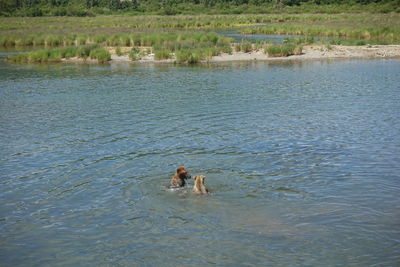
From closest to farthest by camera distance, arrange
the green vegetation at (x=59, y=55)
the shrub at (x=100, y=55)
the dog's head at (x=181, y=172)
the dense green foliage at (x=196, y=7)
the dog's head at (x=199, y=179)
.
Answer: the dog's head at (x=199, y=179) < the dog's head at (x=181, y=172) < the shrub at (x=100, y=55) < the green vegetation at (x=59, y=55) < the dense green foliage at (x=196, y=7)

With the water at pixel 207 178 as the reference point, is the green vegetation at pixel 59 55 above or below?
above

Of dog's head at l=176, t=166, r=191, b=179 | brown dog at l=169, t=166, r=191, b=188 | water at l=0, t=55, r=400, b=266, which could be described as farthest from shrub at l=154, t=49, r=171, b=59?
dog's head at l=176, t=166, r=191, b=179

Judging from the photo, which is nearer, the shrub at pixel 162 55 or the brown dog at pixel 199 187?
the brown dog at pixel 199 187

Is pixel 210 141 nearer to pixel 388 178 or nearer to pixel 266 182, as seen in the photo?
pixel 266 182

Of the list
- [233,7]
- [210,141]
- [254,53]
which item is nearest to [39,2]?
[233,7]

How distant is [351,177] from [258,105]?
9.10m

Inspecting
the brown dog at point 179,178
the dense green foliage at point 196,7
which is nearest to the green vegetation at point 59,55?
the brown dog at point 179,178

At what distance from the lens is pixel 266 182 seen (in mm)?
11516

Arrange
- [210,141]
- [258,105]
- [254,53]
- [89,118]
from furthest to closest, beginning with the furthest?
[254,53] < [258,105] < [89,118] < [210,141]

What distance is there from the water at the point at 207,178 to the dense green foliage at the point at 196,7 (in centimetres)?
7607

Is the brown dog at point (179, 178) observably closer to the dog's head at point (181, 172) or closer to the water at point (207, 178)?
the dog's head at point (181, 172)

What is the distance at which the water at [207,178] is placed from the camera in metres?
8.45

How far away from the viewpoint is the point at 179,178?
35.8 ft

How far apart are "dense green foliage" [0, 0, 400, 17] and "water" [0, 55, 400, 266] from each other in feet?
250
